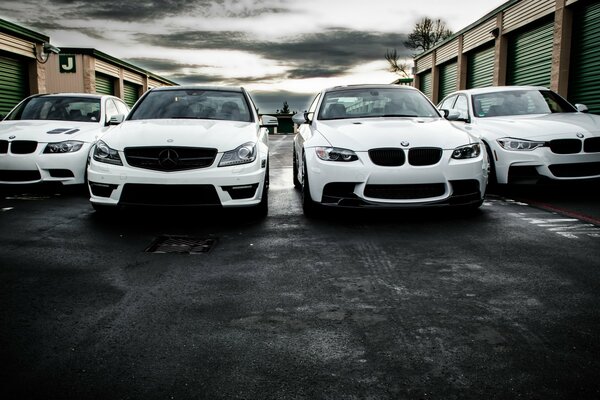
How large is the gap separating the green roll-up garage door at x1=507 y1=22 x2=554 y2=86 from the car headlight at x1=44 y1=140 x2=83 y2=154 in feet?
43.6

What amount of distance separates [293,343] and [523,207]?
16.7 ft

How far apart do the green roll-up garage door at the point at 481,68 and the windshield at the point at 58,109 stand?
15776 millimetres

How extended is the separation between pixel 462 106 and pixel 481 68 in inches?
569

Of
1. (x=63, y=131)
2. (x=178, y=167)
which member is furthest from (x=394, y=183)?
(x=63, y=131)

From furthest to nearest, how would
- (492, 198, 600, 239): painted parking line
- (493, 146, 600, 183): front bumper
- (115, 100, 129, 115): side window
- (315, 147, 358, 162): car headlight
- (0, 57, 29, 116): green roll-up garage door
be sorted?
(0, 57, 29, 116): green roll-up garage door
(115, 100, 129, 115): side window
(493, 146, 600, 183): front bumper
(315, 147, 358, 162): car headlight
(492, 198, 600, 239): painted parking line

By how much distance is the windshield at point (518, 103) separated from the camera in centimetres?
851

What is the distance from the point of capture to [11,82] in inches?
723

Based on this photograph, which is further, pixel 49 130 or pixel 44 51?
pixel 44 51

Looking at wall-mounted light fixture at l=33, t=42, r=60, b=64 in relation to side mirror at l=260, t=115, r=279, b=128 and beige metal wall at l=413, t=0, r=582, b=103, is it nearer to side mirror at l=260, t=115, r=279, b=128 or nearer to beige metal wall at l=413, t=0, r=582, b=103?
side mirror at l=260, t=115, r=279, b=128

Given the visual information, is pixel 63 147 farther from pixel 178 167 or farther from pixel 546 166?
pixel 546 166

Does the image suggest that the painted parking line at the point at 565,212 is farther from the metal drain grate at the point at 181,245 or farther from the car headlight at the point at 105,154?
the car headlight at the point at 105,154

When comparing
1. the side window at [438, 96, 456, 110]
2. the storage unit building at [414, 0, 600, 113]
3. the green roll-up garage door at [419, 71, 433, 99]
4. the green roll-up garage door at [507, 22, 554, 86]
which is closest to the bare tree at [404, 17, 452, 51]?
the green roll-up garage door at [419, 71, 433, 99]

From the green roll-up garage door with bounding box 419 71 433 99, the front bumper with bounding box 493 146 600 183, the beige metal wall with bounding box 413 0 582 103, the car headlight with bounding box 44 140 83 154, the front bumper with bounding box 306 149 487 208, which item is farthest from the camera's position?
the green roll-up garage door with bounding box 419 71 433 99

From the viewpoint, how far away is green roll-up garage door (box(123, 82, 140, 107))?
33491 millimetres
